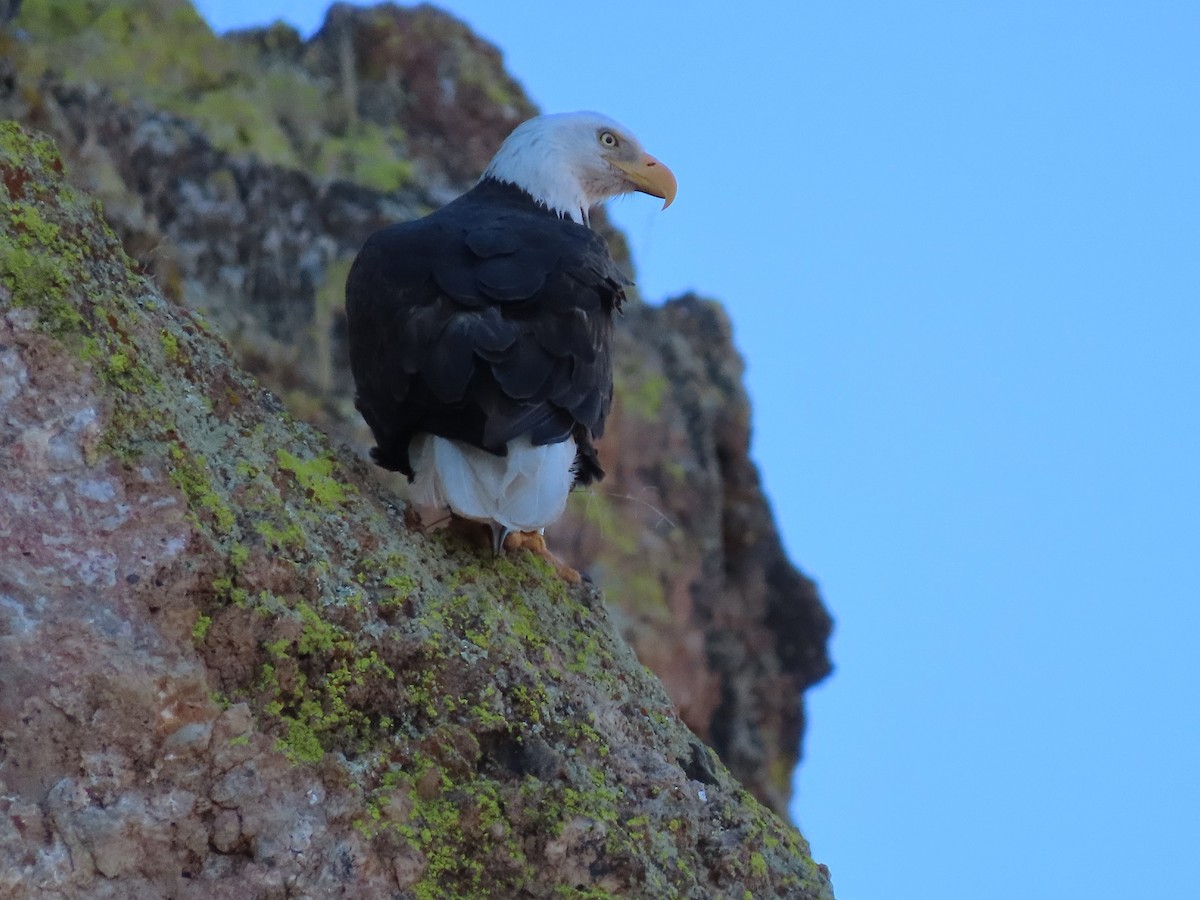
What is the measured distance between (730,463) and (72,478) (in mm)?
11680

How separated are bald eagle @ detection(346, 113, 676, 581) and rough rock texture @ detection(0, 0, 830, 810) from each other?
17.1 feet

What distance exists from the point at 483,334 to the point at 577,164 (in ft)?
7.03

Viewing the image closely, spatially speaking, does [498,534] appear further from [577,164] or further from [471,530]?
[577,164]

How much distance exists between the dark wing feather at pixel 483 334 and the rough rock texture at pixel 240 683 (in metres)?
0.63

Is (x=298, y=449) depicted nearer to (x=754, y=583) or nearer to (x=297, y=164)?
(x=297, y=164)

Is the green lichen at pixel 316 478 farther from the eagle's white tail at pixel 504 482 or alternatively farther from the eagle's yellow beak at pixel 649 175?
the eagle's yellow beak at pixel 649 175

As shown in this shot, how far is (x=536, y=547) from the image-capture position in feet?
16.3

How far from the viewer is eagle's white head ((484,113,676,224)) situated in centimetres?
661

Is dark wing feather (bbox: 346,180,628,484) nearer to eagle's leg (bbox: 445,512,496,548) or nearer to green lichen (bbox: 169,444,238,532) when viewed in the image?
eagle's leg (bbox: 445,512,496,548)

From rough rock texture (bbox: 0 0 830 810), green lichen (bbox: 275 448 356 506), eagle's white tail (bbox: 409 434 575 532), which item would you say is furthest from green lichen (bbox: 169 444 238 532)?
rough rock texture (bbox: 0 0 830 810)

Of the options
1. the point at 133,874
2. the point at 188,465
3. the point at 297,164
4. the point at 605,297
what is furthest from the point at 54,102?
the point at 133,874

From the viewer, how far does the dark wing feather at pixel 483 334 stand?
4.75 m

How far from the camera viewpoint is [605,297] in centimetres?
535

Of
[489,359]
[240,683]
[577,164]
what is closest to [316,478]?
[489,359]
